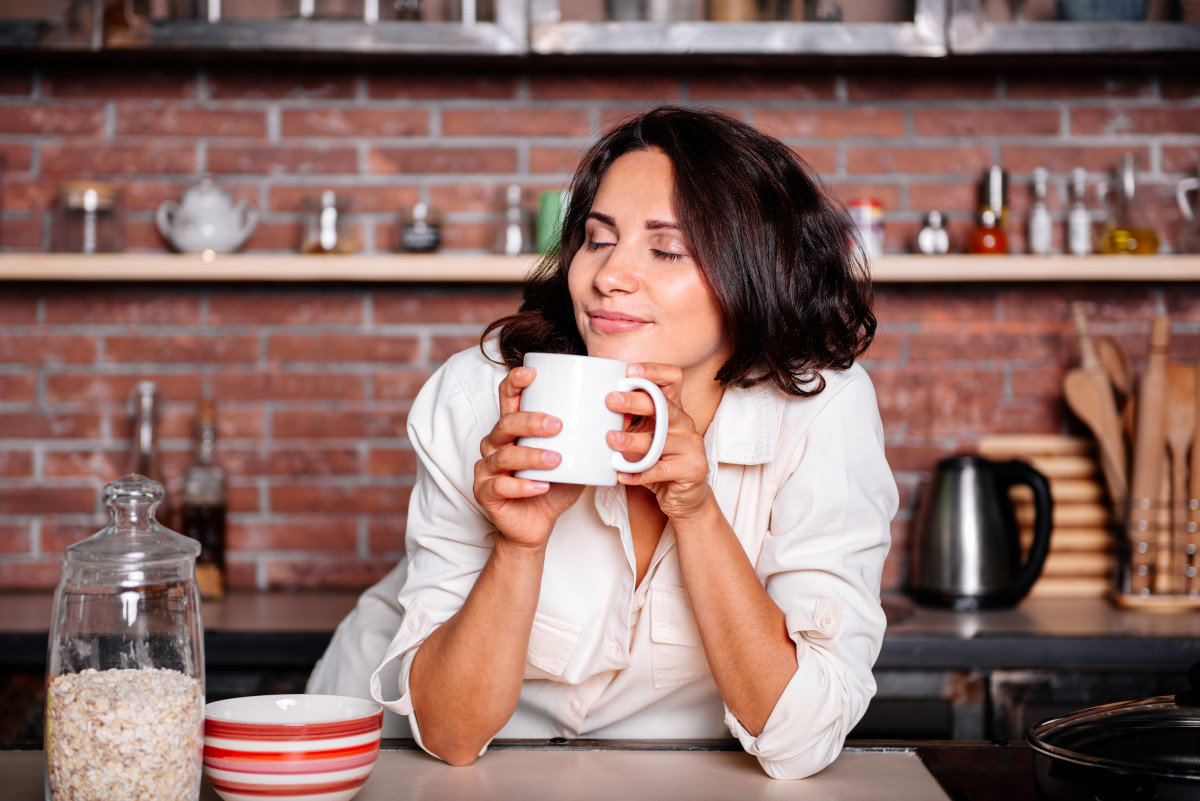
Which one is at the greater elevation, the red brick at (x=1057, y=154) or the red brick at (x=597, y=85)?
the red brick at (x=597, y=85)

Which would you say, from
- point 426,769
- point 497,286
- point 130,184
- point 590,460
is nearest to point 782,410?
point 590,460

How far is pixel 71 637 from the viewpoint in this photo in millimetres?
705

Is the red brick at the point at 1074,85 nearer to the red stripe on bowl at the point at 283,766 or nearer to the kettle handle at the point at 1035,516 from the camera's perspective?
the kettle handle at the point at 1035,516

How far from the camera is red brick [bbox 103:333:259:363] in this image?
84.0 inches

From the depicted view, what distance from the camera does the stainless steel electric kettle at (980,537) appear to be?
1891 millimetres

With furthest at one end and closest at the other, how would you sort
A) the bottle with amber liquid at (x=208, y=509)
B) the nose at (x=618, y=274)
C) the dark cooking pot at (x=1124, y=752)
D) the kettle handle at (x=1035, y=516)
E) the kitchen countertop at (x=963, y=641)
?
the bottle with amber liquid at (x=208, y=509), the kettle handle at (x=1035, y=516), the kitchen countertop at (x=963, y=641), the nose at (x=618, y=274), the dark cooking pot at (x=1124, y=752)

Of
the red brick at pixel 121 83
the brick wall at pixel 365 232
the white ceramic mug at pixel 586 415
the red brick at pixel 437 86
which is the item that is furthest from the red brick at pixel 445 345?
the white ceramic mug at pixel 586 415

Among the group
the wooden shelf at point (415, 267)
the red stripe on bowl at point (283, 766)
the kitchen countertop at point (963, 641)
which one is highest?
the wooden shelf at point (415, 267)

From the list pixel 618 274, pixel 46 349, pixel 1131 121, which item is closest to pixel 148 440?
pixel 46 349

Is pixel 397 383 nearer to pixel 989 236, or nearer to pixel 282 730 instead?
pixel 989 236

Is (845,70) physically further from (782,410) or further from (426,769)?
(426,769)

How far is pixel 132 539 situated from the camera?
72 centimetres

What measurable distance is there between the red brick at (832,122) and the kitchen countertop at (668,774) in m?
1.46

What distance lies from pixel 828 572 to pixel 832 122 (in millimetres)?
1332
